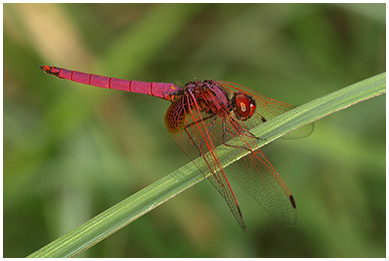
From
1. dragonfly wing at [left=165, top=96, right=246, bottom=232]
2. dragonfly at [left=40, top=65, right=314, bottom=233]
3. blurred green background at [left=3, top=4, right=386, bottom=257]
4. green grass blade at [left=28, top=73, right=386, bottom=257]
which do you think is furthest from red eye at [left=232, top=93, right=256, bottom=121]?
blurred green background at [left=3, top=4, right=386, bottom=257]

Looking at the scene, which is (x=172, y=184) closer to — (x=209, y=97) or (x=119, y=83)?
(x=209, y=97)

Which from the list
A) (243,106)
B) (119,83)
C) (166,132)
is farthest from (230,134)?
(166,132)

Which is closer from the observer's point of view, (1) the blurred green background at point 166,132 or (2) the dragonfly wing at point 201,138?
(2) the dragonfly wing at point 201,138

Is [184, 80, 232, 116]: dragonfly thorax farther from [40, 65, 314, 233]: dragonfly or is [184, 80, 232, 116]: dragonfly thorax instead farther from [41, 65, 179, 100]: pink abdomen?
[41, 65, 179, 100]: pink abdomen

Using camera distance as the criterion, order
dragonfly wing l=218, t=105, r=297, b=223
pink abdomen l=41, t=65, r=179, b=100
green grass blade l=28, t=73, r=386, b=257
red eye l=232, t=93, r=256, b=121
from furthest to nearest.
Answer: pink abdomen l=41, t=65, r=179, b=100 → red eye l=232, t=93, r=256, b=121 → dragonfly wing l=218, t=105, r=297, b=223 → green grass blade l=28, t=73, r=386, b=257

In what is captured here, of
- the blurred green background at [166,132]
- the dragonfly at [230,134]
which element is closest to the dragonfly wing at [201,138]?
the dragonfly at [230,134]

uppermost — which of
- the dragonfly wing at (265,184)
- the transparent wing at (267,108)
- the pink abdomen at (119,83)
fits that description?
the pink abdomen at (119,83)

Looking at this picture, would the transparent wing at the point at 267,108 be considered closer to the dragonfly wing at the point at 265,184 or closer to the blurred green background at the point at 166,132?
the dragonfly wing at the point at 265,184
